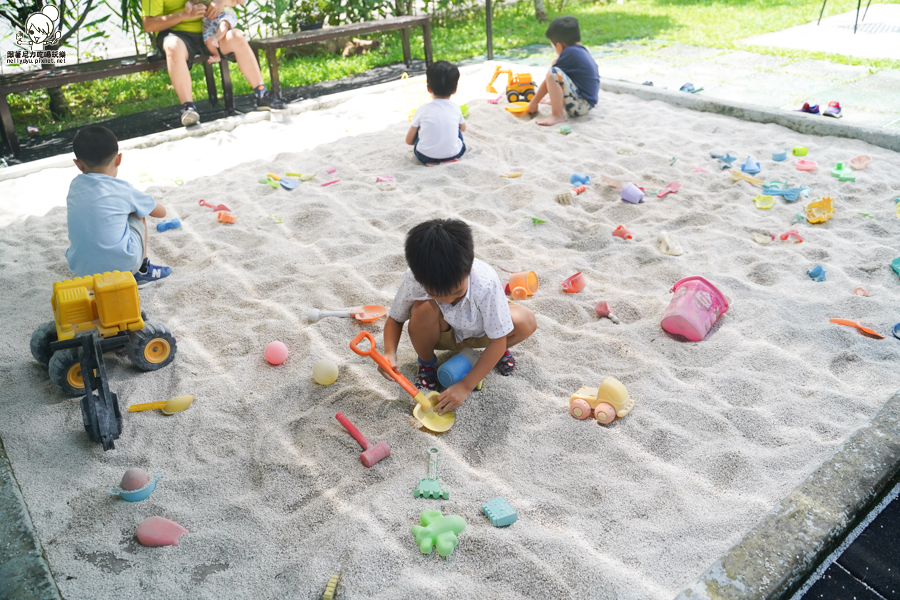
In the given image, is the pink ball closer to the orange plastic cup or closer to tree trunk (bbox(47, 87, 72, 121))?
the orange plastic cup

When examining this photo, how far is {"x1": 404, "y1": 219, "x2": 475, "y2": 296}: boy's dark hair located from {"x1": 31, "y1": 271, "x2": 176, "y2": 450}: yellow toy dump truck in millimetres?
1130

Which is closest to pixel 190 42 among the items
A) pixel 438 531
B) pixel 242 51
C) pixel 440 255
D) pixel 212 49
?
pixel 212 49

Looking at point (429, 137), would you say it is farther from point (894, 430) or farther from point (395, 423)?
point (894, 430)

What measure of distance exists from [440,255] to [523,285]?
41.6 inches

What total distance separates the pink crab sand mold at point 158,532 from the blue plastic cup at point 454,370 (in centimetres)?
98

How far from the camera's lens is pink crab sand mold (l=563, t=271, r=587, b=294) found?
3.12m

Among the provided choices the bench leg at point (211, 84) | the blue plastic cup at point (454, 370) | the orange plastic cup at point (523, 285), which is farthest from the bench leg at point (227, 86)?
the blue plastic cup at point (454, 370)

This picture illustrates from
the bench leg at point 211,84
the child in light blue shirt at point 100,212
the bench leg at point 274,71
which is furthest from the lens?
the bench leg at point 211,84

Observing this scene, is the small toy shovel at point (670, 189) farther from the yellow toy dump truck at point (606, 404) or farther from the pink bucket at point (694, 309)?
the yellow toy dump truck at point (606, 404)

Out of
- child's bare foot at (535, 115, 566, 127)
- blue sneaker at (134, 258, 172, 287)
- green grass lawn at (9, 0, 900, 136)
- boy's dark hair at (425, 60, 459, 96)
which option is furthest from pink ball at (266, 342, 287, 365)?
green grass lawn at (9, 0, 900, 136)

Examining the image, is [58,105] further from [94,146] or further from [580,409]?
[580,409]

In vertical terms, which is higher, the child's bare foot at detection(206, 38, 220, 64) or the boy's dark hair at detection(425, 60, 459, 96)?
the child's bare foot at detection(206, 38, 220, 64)

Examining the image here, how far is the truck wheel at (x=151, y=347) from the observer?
260cm

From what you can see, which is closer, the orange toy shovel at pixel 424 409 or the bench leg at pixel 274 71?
the orange toy shovel at pixel 424 409
